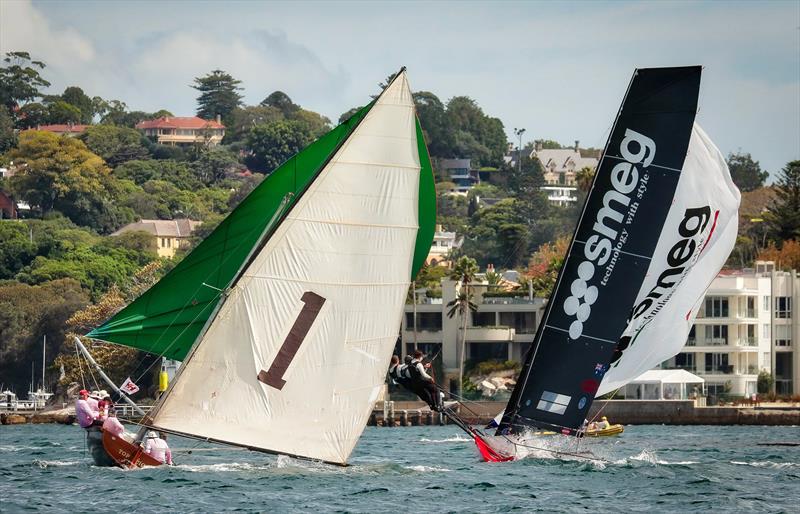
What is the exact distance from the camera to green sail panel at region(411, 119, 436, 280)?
35.9 m

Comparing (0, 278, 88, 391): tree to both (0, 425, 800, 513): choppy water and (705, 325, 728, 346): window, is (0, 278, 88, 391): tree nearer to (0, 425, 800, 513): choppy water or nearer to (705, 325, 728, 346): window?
(705, 325, 728, 346): window

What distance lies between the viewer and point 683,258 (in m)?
Answer: 39.2

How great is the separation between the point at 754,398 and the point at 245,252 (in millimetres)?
64403

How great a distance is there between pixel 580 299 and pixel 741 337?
65.2 meters

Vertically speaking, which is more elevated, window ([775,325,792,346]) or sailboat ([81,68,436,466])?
sailboat ([81,68,436,466])

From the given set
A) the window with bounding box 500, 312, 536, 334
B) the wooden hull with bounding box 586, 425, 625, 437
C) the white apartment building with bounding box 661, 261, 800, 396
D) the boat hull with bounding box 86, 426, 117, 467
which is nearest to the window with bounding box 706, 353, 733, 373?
the white apartment building with bounding box 661, 261, 800, 396

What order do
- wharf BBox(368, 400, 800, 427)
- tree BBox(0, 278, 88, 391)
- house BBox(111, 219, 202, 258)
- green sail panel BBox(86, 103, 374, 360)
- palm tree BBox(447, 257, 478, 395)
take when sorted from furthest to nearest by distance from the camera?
house BBox(111, 219, 202, 258)
tree BBox(0, 278, 88, 391)
palm tree BBox(447, 257, 478, 395)
wharf BBox(368, 400, 800, 427)
green sail panel BBox(86, 103, 374, 360)

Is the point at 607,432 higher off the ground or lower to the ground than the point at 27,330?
lower

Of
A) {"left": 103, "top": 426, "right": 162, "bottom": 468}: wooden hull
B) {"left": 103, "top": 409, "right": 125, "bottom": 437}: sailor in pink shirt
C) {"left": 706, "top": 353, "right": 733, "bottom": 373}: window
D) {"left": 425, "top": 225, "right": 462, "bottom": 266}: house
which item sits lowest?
{"left": 706, "top": 353, "right": 733, "bottom": 373}: window

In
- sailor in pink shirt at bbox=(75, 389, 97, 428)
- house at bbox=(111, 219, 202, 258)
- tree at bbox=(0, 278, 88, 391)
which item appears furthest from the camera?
house at bbox=(111, 219, 202, 258)

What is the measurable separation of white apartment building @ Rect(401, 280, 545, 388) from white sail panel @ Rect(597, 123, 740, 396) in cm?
6648

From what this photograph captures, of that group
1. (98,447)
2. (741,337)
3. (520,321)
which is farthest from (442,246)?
(98,447)

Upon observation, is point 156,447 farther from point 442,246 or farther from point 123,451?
point 442,246

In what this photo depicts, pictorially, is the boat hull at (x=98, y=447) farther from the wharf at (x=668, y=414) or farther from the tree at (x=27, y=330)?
the tree at (x=27, y=330)
